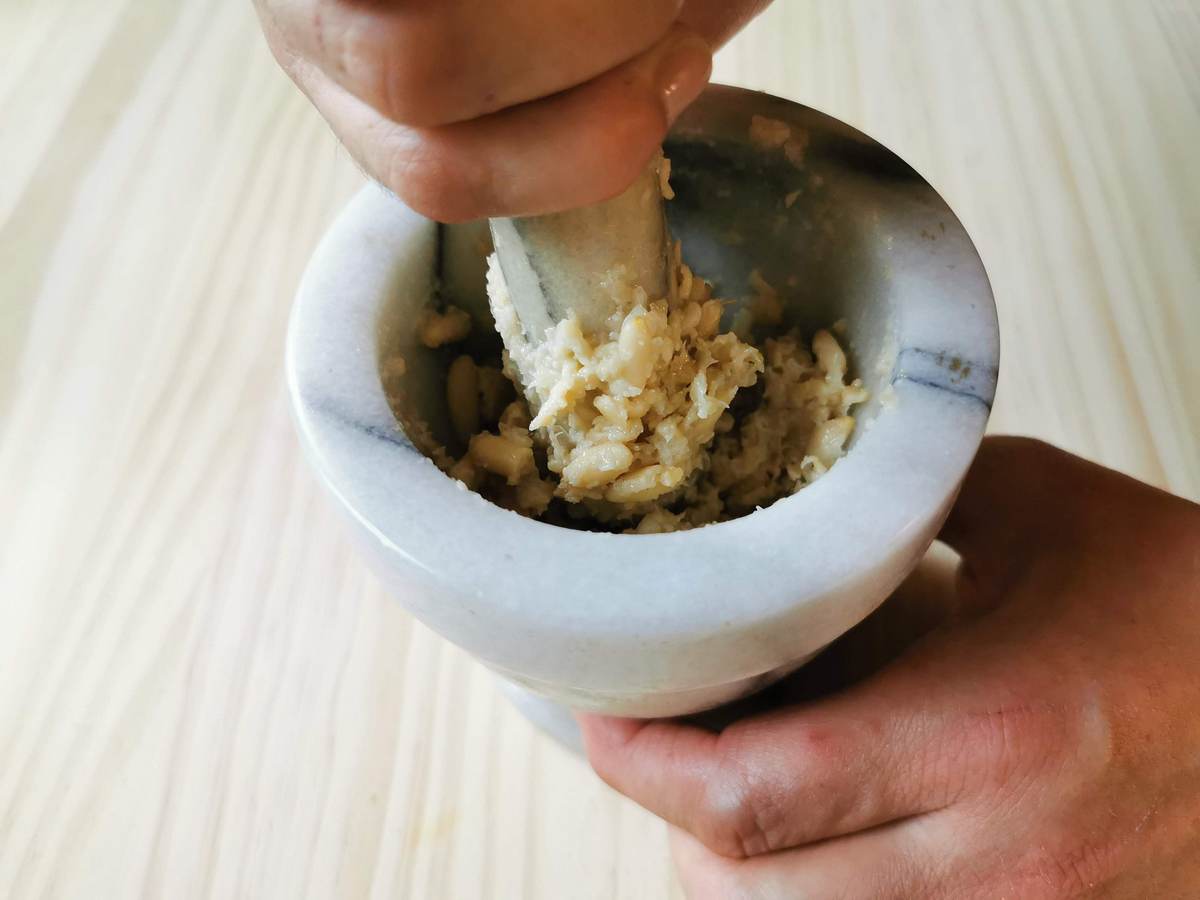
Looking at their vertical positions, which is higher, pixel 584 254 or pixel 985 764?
pixel 584 254

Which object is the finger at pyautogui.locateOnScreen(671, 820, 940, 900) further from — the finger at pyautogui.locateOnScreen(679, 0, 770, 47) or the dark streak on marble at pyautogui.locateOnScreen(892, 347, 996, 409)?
the finger at pyautogui.locateOnScreen(679, 0, 770, 47)

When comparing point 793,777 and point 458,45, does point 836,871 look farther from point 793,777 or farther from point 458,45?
point 458,45

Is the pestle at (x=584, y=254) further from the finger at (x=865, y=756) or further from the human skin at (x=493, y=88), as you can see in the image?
the finger at (x=865, y=756)

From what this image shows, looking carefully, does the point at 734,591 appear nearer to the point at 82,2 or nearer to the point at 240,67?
the point at 240,67

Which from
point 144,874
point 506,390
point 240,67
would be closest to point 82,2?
point 240,67

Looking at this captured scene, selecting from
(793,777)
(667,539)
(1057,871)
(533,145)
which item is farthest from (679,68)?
(1057,871)

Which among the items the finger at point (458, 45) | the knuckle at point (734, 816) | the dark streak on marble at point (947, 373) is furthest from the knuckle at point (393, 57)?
the knuckle at point (734, 816)

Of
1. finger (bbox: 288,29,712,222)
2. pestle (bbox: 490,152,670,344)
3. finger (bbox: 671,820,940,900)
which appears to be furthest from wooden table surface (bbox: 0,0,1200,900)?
finger (bbox: 288,29,712,222)
